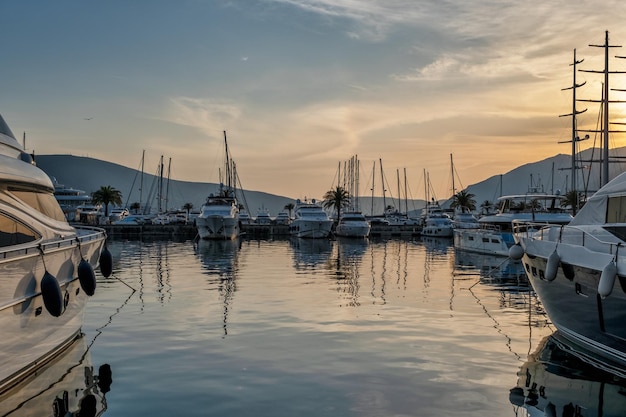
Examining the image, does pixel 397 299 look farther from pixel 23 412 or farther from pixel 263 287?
pixel 23 412

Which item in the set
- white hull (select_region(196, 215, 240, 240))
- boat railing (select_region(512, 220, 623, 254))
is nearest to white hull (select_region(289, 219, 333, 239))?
white hull (select_region(196, 215, 240, 240))

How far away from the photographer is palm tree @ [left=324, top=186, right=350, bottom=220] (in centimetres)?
11281

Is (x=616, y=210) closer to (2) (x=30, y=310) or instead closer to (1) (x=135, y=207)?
(2) (x=30, y=310)

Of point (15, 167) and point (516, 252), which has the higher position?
point (15, 167)

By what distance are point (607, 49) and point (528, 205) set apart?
12.2 meters

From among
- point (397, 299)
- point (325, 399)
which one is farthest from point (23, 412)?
point (397, 299)

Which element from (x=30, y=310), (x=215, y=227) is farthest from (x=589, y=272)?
(x=215, y=227)

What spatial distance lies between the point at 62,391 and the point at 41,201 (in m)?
4.91

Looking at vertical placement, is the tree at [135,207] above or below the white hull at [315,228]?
above

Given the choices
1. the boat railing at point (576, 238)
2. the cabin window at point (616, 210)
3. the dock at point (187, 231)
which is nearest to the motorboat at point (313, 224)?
the dock at point (187, 231)

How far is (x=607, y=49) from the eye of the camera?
45.3m

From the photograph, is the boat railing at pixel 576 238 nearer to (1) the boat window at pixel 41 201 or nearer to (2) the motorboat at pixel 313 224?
(1) the boat window at pixel 41 201

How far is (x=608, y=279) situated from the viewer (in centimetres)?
1198

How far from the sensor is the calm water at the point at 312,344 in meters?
11.2
